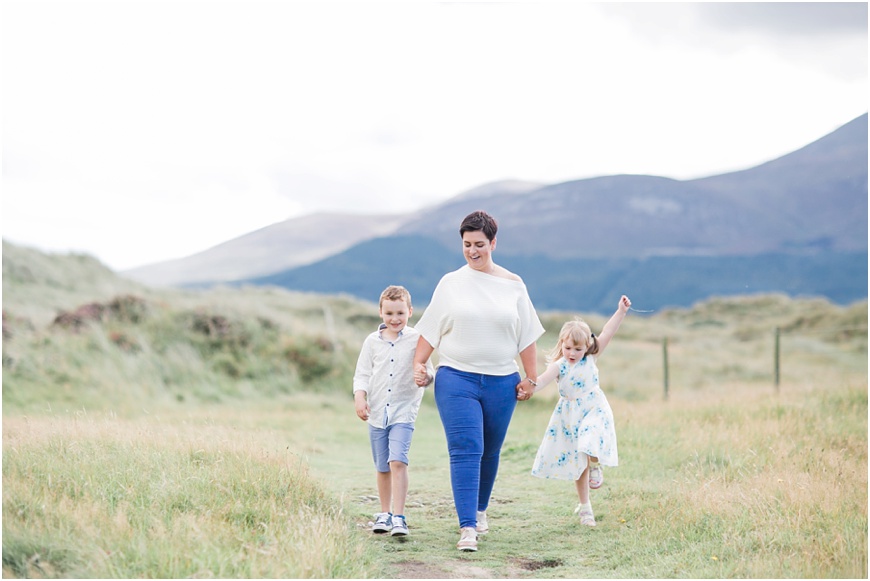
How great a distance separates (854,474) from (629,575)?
9.45 ft

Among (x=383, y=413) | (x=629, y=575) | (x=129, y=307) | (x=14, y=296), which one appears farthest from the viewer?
(x=14, y=296)

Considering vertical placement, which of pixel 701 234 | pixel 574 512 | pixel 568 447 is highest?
pixel 701 234

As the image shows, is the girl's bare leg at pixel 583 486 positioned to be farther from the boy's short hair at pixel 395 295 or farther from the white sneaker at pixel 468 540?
the boy's short hair at pixel 395 295

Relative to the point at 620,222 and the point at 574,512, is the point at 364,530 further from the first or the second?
the point at 620,222

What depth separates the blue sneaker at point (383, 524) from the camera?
5.75 meters

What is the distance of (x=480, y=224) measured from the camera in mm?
5379

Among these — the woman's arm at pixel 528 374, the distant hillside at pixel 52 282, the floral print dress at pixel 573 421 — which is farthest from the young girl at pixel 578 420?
the distant hillside at pixel 52 282

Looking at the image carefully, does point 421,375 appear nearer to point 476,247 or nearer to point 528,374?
point 528,374

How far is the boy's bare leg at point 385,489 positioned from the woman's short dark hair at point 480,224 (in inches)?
69.3

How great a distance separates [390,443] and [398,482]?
262mm

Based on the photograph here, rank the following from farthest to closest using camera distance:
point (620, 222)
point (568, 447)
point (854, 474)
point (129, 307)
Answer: point (620, 222) → point (129, 307) → point (854, 474) → point (568, 447)

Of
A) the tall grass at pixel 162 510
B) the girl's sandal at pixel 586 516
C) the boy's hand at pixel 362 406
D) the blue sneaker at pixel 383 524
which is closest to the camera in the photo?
the tall grass at pixel 162 510

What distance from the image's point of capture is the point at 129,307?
18.4 metres

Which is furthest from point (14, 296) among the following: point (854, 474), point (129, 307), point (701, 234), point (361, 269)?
point (701, 234)
